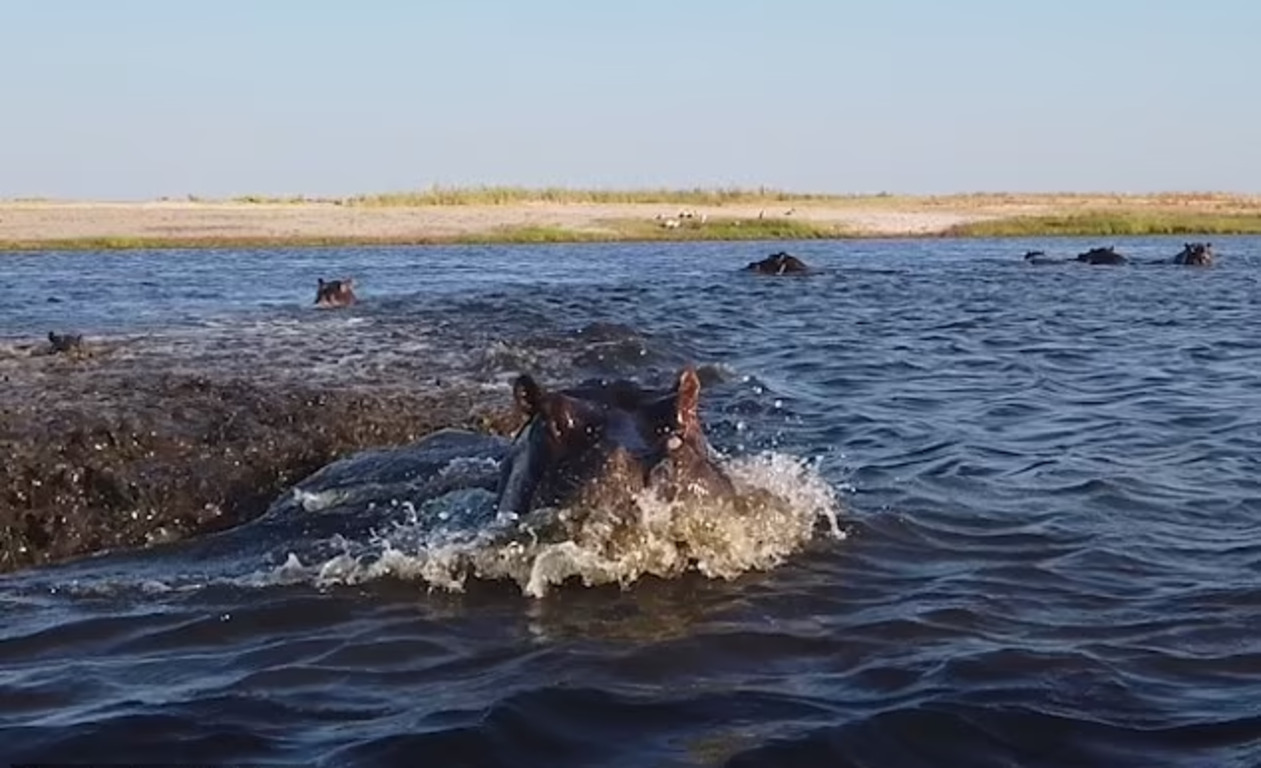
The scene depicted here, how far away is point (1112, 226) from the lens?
61.5 m

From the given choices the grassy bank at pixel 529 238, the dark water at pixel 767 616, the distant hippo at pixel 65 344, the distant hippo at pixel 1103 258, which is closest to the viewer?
the dark water at pixel 767 616

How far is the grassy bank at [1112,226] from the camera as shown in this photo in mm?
60344

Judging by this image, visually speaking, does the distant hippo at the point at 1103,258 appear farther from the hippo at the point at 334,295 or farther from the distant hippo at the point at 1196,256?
the hippo at the point at 334,295

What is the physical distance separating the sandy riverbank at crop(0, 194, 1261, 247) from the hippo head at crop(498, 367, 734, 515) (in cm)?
4749

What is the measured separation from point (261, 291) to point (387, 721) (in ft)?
86.8

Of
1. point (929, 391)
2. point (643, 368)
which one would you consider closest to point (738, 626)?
point (929, 391)

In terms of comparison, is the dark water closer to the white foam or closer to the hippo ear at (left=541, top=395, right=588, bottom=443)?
the white foam

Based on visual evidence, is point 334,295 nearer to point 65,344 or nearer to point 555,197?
point 65,344

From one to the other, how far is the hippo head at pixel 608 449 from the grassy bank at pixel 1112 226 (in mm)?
54943

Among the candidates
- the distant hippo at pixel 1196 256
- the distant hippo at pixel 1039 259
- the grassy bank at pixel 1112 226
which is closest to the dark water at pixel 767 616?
the distant hippo at pixel 1196 256

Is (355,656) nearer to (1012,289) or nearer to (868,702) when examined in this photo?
(868,702)

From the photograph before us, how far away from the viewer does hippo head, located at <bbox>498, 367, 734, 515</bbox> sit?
756 cm

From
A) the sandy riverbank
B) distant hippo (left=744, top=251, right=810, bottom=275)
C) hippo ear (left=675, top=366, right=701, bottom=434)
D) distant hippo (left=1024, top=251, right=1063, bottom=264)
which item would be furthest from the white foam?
the sandy riverbank

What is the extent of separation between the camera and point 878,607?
23.5 ft
